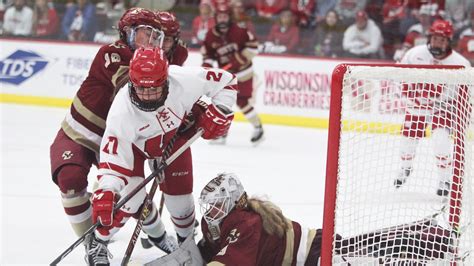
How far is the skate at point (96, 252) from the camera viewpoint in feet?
9.96

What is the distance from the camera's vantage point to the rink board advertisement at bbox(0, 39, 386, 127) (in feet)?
23.6

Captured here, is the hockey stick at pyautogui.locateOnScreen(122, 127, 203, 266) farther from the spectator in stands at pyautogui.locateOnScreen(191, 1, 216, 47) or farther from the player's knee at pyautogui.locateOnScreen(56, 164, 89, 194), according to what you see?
the spectator in stands at pyautogui.locateOnScreen(191, 1, 216, 47)

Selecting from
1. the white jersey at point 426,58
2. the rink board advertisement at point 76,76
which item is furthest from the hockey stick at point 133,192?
the rink board advertisement at point 76,76

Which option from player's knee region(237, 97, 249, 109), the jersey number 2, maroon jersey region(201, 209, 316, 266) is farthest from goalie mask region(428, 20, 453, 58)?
maroon jersey region(201, 209, 316, 266)

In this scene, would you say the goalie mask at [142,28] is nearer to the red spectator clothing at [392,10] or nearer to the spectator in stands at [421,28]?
the spectator in stands at [421,28]

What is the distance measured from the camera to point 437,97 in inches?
122

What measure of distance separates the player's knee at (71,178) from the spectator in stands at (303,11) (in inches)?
186

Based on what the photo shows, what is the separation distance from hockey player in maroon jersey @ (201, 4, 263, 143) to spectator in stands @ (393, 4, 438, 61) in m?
1.49

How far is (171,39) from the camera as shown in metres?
3.31

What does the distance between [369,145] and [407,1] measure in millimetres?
4820

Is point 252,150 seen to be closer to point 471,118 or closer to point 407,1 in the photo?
point 407,1

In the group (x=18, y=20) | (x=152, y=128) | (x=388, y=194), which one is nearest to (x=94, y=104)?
(x=152, y=128)

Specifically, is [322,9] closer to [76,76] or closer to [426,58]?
[76,76]

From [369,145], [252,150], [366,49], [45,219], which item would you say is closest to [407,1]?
[366,49]
